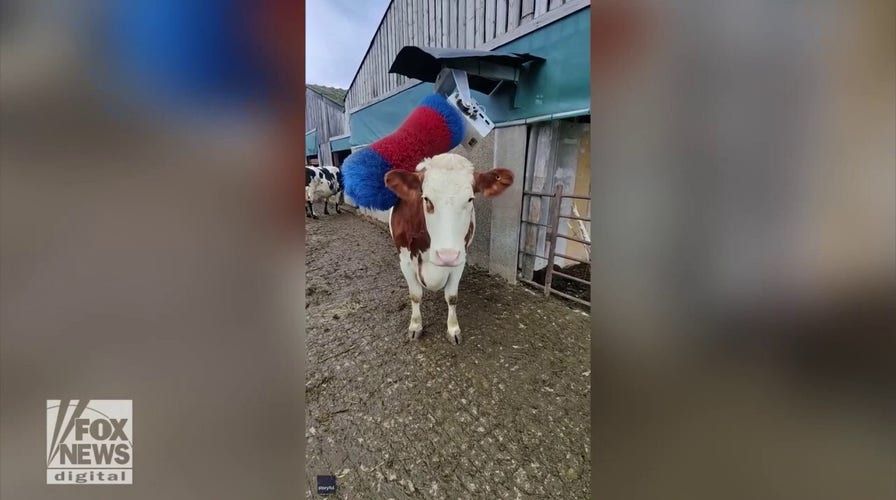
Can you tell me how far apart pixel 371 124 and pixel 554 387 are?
85 centimetres

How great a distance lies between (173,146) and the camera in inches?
22.1

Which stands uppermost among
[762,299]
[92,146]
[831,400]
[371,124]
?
[371,124]

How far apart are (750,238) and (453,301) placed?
77 cm

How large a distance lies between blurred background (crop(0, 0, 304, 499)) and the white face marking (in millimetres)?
557

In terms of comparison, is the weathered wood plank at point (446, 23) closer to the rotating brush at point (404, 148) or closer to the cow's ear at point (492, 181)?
the rotating brush at point (404, 148)

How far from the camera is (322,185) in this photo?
2.76 feet

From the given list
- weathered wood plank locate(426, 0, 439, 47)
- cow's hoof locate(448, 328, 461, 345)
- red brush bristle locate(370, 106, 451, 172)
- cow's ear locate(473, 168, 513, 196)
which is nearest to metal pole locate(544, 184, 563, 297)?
cow's ear locate(473, 168, 513, 196)

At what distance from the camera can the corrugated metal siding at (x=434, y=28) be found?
819 mm

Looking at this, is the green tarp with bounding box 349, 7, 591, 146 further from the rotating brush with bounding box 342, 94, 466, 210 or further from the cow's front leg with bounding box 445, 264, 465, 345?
the cow's front leg with bounding box 445, 264, 465, 345

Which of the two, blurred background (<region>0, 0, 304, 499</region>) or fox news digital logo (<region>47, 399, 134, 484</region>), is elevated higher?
blurred background (<region>0, 0, 304, 499</region>)

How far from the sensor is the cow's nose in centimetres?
107

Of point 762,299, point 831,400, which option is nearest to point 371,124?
point 762,299

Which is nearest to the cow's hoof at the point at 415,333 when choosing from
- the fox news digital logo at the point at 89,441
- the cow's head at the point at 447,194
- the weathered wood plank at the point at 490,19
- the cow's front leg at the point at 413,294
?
the cow's front leg at the point at 413,294

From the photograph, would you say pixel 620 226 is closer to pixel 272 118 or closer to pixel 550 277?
pixel 550 277
